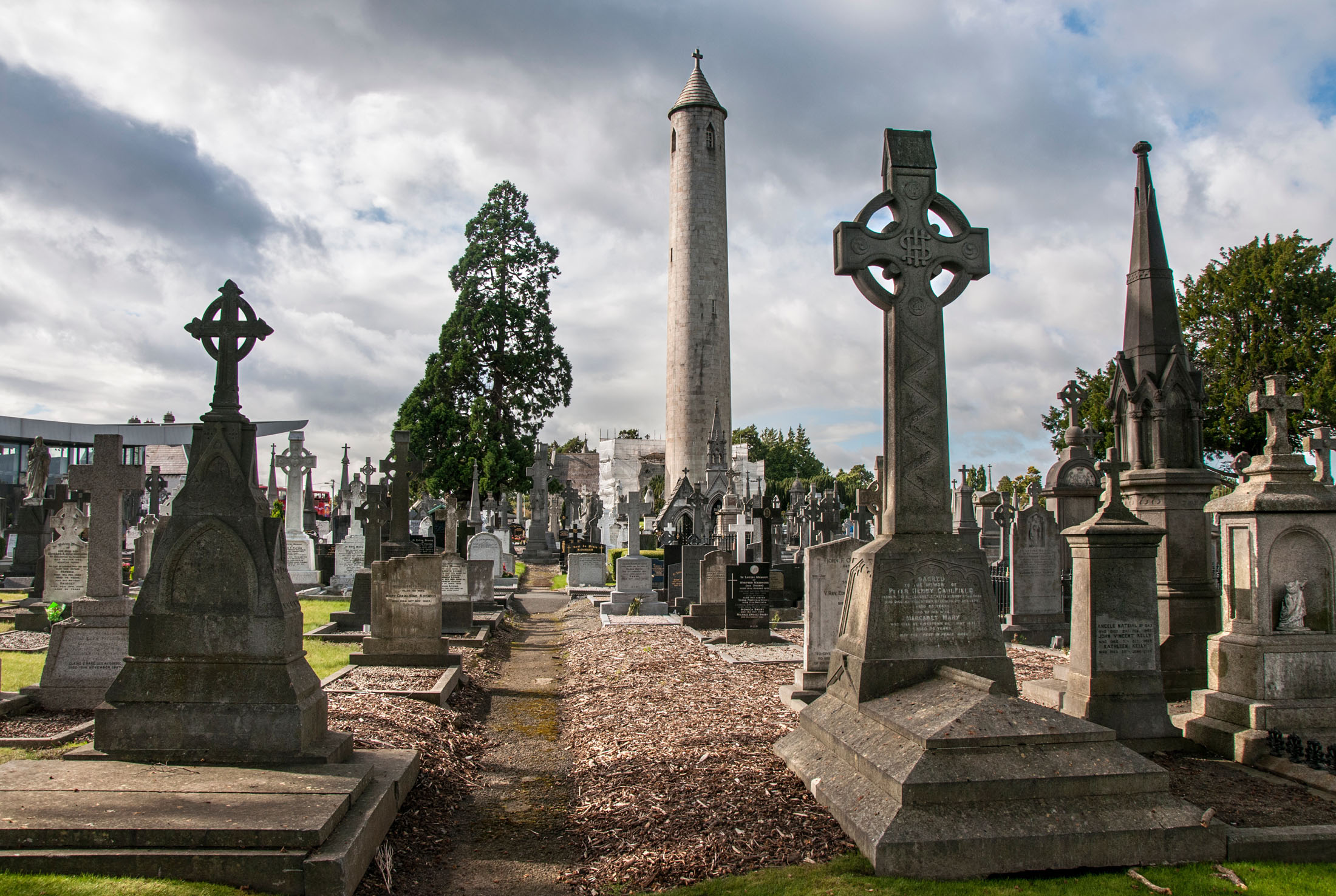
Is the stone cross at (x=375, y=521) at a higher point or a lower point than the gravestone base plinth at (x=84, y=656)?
higher

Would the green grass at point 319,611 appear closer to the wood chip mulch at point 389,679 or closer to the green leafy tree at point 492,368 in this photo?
the wood chip mulch at point 389,679

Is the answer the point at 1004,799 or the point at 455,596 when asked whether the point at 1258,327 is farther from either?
the point at 1004,799

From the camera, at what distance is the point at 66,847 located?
3.72 m

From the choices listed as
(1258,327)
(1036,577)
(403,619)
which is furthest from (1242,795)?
(1258,327)

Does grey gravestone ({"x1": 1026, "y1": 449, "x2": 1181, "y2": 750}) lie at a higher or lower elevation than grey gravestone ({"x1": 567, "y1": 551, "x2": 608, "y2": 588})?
higher

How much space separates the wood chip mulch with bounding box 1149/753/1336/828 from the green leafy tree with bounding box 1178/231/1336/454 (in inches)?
1223

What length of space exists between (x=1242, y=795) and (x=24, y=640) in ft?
43.1

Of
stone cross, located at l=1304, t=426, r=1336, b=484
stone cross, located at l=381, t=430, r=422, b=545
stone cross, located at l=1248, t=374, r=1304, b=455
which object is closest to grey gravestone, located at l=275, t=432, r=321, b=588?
stone cross, located at l=381, t=430, r=422, b=545

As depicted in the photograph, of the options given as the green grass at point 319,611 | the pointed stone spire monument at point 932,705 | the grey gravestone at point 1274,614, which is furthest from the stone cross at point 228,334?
the green grass at point 319,611

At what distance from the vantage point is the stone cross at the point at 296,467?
74.7 feet

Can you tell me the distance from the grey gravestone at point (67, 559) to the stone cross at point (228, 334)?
10.3m

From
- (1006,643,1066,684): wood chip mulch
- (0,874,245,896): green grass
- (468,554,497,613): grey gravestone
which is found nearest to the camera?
(0,874,245,896): green grass

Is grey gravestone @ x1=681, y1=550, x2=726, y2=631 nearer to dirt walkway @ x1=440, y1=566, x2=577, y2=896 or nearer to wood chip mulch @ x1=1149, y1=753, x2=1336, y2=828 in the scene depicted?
dirt walkway @ x1=440, y1=566, x2=577, y2=896

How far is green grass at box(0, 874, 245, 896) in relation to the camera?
3.43 meters
